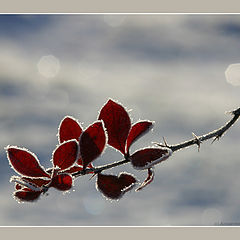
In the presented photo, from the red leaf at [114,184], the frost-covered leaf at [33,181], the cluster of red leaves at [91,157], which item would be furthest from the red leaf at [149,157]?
the frost-covered leaf at [33,181]

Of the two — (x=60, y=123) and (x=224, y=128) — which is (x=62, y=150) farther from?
(x=224, y=128)

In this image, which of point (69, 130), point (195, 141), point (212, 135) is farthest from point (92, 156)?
point (212, 135)

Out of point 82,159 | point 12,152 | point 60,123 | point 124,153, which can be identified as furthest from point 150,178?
point 12,152

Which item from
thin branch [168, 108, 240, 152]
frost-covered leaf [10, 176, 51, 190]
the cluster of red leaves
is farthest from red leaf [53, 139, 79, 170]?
thin branch [168, 108, 240, 152]

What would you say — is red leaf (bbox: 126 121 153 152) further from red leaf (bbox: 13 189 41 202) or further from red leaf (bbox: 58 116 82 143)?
red leaf (bbox: 13 189 41 202)

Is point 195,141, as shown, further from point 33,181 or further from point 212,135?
point 33,181

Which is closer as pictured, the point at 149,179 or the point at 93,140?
the point at 93,140
